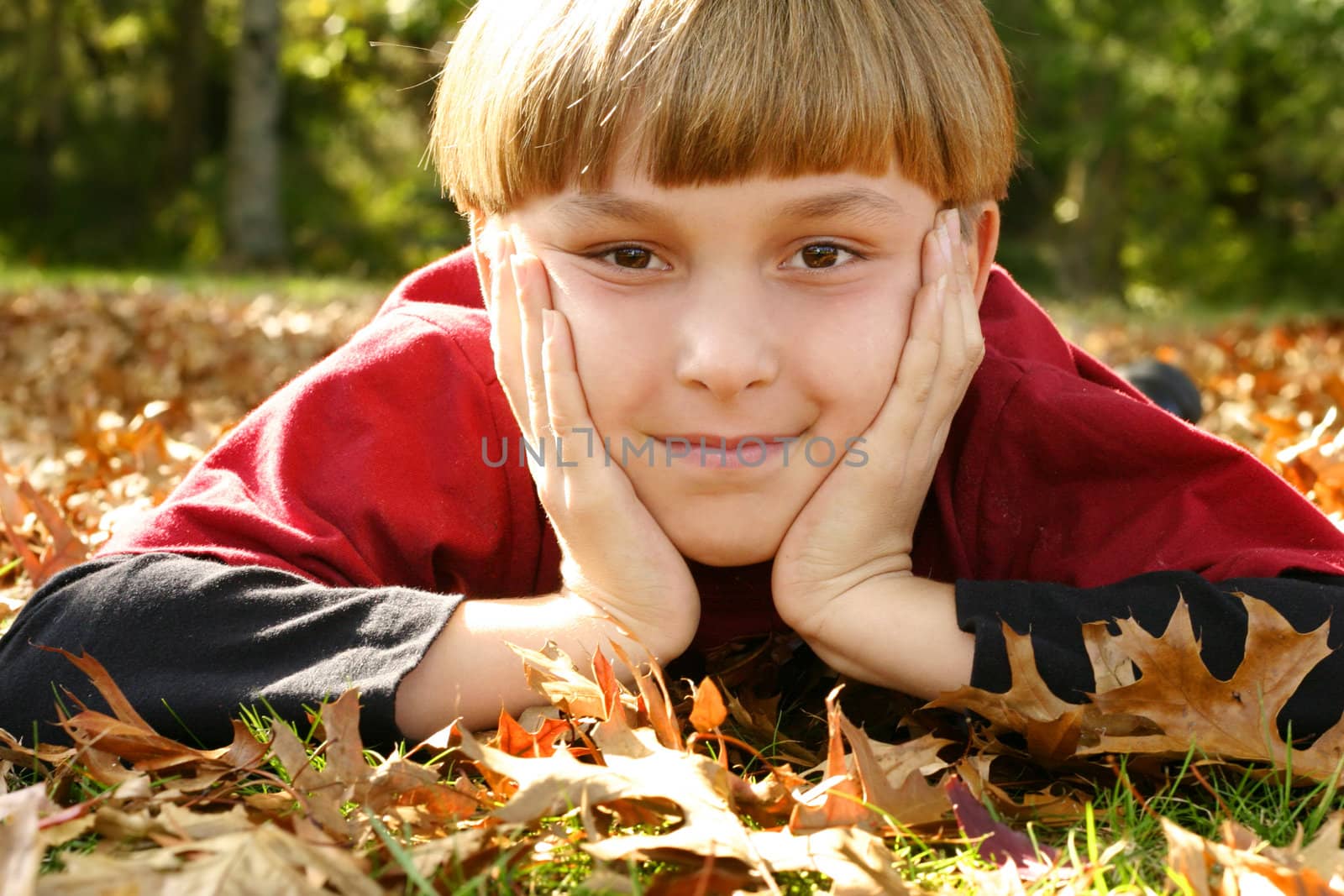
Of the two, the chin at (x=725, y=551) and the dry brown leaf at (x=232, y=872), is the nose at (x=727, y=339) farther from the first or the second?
the dry brown leaf at (x=232, y=872)

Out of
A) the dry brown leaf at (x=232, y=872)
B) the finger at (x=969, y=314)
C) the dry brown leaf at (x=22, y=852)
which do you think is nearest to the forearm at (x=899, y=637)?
the finger at (x=969, y=314)

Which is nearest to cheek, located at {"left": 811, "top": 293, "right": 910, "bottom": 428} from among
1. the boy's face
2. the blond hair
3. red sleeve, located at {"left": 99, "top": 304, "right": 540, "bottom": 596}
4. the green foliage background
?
the boy's face

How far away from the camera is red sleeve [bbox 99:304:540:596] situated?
2230 millimetres

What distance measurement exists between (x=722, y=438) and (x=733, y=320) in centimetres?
21

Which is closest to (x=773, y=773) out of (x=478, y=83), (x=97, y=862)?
(x=97, y=862)

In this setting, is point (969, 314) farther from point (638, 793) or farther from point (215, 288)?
point (215, 288)

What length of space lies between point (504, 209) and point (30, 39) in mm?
21573

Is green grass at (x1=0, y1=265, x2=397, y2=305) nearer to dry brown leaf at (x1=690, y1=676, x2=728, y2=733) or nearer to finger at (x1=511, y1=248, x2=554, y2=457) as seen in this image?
finger at (x1=511, y1=248, x2=554, y2=457)

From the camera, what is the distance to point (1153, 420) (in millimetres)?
2260

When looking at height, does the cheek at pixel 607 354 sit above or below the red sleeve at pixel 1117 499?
above

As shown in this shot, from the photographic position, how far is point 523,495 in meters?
2.43

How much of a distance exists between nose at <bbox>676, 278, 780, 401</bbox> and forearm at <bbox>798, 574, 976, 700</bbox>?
42cm

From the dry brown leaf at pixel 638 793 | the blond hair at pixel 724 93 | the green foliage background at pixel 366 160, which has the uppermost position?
the blond hair at pixel 724 93

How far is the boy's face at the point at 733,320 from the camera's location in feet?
6.43
